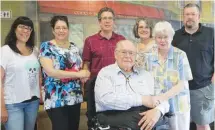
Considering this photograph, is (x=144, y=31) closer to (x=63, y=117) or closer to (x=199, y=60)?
(x=199, y=60)

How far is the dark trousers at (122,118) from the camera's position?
1.88 meters

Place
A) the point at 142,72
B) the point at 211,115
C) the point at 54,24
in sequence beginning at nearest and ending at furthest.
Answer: the point at 142,72 < the point at 54,24 < the point at 211,115

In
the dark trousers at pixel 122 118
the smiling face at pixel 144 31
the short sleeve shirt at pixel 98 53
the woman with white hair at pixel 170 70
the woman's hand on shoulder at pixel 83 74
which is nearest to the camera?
the dark trousers at pixel 122 118

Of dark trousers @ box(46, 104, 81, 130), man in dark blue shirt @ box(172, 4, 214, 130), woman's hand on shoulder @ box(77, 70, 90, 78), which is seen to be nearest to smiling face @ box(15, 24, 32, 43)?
woman's hand on shoulder @ box(77, 70, 90, 78)

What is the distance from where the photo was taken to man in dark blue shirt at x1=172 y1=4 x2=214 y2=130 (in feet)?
8.67

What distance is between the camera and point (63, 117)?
2297mm

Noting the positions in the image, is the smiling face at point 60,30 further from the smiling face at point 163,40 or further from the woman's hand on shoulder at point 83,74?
the smiling face at point 163,40

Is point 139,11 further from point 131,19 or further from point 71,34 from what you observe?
point 71,34

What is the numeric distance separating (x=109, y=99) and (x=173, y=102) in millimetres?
601

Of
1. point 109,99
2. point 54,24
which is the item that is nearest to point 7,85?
point 54,24

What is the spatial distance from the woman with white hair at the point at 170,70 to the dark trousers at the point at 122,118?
320mm

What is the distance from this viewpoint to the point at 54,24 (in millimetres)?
2338

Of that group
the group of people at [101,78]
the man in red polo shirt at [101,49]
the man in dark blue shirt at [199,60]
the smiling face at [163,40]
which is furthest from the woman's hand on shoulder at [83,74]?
the man in dark blue shirt at [199,60]

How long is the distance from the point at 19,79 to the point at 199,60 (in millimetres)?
1646
